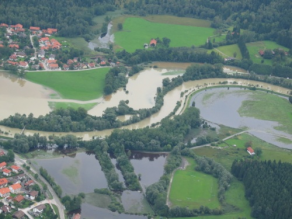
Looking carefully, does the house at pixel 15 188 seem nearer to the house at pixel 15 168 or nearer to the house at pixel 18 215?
the house at pixel 15 168

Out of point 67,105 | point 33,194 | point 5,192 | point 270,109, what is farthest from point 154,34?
point 5,192

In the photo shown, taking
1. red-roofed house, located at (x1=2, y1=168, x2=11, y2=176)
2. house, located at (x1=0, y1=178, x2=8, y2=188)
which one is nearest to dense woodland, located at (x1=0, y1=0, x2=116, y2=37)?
red-roofed house, located at (x1=2, y1=168, x2=11, y2=176)

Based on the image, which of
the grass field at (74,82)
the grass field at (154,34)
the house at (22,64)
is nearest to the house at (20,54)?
the house at (22,64)

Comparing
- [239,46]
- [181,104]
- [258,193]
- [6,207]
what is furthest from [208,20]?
[6,207]

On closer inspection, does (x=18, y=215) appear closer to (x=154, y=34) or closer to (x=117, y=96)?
(x=117, y=96)

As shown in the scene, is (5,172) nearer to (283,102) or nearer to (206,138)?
(206,138)
